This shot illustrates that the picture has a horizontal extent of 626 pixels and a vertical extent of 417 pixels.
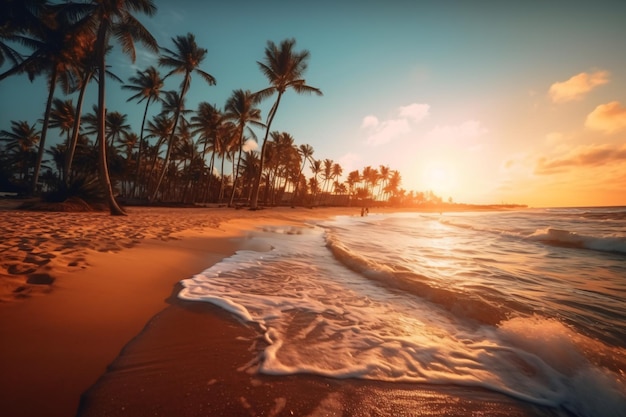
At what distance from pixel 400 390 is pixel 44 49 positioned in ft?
91.5

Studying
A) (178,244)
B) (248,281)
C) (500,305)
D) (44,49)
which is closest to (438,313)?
(500,305)

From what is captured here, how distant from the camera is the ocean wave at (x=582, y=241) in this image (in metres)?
8.88

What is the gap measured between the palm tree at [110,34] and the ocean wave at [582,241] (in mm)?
19253

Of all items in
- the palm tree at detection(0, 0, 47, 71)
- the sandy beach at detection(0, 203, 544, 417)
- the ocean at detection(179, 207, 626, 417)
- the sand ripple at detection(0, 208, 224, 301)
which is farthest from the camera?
the palm tree at detection(0, 0, 47, 71)

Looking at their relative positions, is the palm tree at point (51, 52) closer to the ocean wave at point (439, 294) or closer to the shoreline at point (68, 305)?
the shoreline at point (68, 305)

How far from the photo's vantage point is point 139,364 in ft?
5.96

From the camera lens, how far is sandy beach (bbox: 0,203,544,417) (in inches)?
57.7

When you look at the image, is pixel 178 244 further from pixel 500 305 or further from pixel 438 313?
pixel 500 305

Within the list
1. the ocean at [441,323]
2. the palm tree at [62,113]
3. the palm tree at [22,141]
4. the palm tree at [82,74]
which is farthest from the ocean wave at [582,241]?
the palm tree at [22,141]

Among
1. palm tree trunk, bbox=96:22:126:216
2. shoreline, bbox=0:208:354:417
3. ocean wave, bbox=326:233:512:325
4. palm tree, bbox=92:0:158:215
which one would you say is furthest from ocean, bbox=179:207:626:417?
palm tree, bbox=92:0:158:215

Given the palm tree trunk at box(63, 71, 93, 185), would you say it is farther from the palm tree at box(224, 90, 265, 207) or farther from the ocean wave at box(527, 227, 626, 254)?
the ocean wave at box(527, 227, 626, 254)

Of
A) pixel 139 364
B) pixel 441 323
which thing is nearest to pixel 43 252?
pixel 139 364

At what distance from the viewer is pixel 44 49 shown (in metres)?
17.2

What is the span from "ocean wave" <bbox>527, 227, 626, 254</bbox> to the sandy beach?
11845 millimetres
